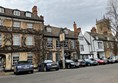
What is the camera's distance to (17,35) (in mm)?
32969

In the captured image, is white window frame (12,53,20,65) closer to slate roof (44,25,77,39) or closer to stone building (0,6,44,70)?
stone building (0,6,44,70)

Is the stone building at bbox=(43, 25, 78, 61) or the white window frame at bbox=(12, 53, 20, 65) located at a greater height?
the stone building at bbox=(43, 25, 78, 61)

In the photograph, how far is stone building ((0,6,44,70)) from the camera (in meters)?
31.1

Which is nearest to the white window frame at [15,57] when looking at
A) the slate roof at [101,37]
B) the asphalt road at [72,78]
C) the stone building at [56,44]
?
the stone building at [56,44]

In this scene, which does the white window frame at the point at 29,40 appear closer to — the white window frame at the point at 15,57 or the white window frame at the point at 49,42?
the white window frame at the point at 15,57

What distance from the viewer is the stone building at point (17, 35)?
31.1 meters

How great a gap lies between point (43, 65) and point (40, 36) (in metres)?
11.6

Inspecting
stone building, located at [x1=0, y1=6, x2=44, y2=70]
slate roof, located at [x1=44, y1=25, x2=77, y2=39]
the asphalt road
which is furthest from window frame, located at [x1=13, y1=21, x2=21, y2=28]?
the asphalt road

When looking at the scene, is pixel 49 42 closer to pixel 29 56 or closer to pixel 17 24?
pixel 29 56

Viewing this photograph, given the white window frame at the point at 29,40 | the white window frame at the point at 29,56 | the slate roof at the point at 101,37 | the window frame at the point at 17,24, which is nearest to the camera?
the window frame at the point at 17,24

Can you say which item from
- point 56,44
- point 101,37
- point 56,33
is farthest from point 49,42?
point 101,37

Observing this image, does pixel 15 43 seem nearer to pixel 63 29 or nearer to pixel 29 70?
pixel 29 70

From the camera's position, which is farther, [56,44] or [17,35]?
[56,44]

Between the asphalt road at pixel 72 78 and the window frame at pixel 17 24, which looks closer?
the asphalt road at pixel 72 78
